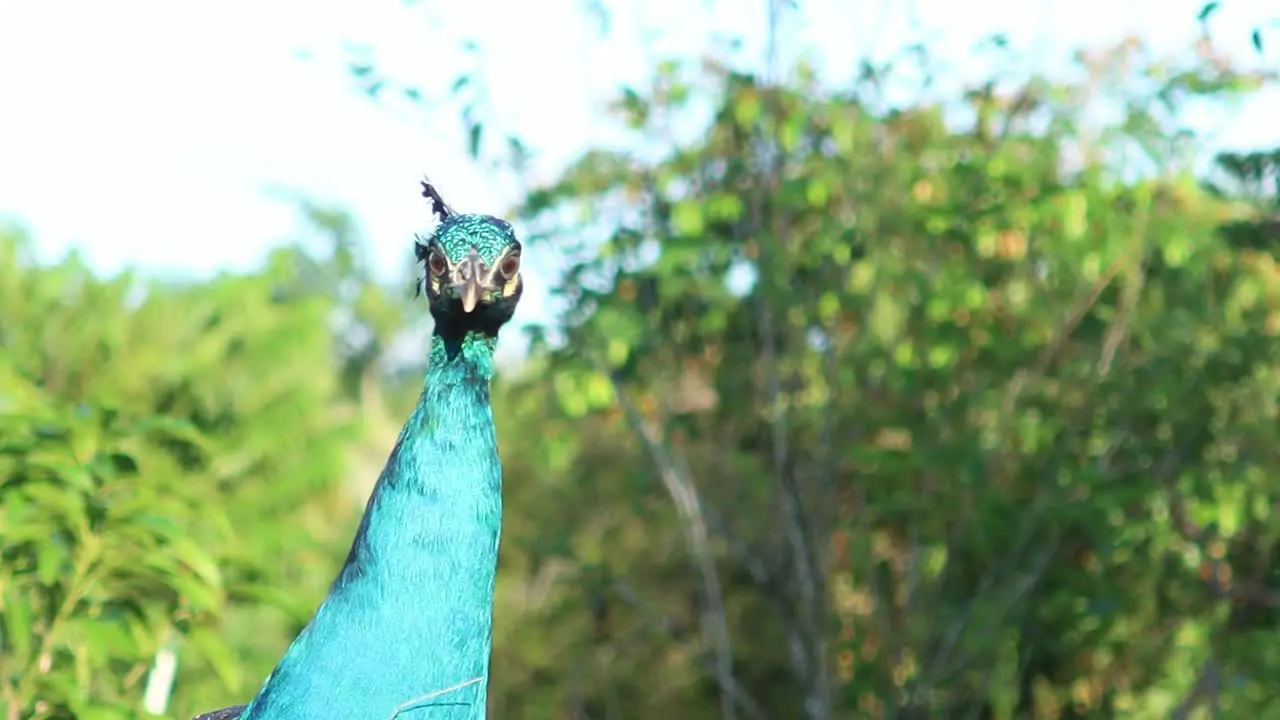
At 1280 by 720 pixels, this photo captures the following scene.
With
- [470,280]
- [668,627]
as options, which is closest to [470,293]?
[470,280]

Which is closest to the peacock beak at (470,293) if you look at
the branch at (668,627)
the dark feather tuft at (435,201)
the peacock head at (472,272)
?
the peacock head at (472,272)

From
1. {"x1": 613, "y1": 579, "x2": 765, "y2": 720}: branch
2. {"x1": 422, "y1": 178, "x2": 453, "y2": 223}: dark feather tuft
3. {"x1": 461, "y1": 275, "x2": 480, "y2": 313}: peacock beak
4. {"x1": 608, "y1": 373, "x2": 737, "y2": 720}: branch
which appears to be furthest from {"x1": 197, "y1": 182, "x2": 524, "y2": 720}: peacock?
{"x1": 613, "y1": 579, "x2": 765, "y2": 720}: branch

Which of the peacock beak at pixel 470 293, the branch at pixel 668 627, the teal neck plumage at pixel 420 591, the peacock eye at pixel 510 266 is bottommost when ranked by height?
the teal neck plumage at pixel 420 591

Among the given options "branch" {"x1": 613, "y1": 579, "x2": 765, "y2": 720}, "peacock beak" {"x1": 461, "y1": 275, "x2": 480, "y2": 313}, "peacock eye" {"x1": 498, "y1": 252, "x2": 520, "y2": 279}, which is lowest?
"peacock beak" {"x1": 461, "y1": 275, "x2": 480, "y2": 313}

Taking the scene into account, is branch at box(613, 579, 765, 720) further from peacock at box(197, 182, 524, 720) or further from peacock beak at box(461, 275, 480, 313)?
peacock beak at box(461, 275, 480, 313)

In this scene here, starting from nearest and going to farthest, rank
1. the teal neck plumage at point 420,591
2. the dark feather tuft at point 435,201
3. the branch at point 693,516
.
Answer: the teal neck plumage at point 420,591 < the dark feather tuft at point 435,201 < the branch at point 693,516

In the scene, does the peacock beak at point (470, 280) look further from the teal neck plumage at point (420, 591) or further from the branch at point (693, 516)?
the branch at point (693, 516)

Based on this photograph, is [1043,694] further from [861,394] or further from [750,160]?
[750,160]

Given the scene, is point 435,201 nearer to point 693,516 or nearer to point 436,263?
point 436,263
